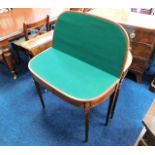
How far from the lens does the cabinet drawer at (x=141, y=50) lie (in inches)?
70.2

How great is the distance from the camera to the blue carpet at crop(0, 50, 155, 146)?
5.07 feet

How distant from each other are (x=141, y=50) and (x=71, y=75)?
39.6 inches

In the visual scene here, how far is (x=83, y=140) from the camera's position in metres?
1.53

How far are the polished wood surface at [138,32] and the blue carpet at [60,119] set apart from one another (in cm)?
32

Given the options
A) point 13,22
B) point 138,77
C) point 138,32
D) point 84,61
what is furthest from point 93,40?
point 13,22

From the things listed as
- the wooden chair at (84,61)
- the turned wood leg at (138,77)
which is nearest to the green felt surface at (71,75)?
the wooden chair at (84,61)

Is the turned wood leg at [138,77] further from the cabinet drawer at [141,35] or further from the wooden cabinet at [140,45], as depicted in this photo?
the cabinet drawer at [141,35]

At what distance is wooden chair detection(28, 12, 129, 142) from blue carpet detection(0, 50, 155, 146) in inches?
15.4

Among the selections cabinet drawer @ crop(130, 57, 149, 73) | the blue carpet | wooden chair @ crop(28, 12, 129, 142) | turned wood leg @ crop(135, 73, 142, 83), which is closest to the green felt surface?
wooden chair @ crop(28, 12, 129, 142)

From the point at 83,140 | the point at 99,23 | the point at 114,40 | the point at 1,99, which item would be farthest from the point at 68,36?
the point at 1,99

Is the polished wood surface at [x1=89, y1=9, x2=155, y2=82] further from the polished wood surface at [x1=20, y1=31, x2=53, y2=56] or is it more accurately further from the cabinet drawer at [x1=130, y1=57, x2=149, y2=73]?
the polished wood surface at [x1=20, y1=31, x2=53, y2=56]

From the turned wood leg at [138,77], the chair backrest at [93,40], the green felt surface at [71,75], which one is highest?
the chair backrest at [93,40]

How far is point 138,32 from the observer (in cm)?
173
